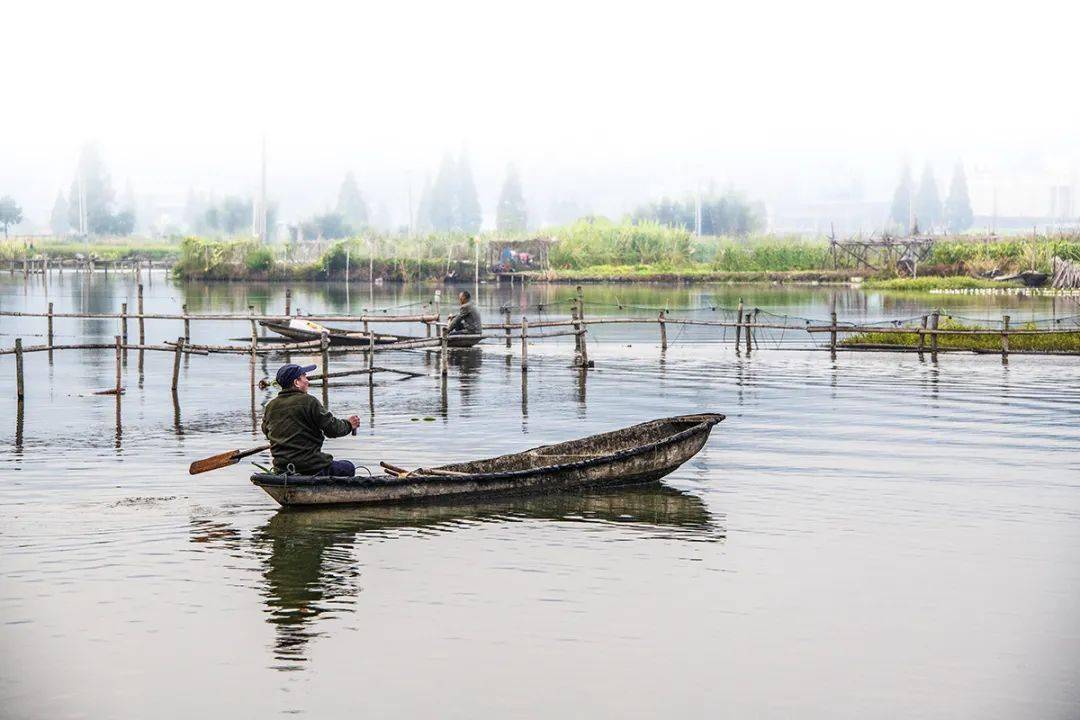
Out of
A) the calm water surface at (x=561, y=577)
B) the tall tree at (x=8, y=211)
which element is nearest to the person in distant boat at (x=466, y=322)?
the calm water surface at (x=561, y=577)

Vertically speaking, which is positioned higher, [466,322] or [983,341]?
[466,322]

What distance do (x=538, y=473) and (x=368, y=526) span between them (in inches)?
82.1

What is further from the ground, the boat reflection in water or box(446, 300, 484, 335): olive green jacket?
box(446, 300, 484, 335): olive green jacket

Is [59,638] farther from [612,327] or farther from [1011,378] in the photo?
[612,327]

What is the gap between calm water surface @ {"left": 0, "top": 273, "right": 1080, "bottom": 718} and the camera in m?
8.62

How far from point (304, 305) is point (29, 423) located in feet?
139

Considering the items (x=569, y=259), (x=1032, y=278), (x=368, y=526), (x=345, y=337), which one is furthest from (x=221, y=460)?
(x=569, y=259)

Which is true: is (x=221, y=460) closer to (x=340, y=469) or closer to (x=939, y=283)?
(x=340, y=469)

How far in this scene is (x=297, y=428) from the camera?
13.0m

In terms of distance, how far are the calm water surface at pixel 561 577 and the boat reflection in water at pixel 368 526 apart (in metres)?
0.04

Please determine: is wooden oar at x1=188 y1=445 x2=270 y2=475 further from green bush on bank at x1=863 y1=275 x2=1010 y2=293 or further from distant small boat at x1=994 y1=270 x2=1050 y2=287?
distant small boat at x1=994 y1=270 x2=1050 y2=287

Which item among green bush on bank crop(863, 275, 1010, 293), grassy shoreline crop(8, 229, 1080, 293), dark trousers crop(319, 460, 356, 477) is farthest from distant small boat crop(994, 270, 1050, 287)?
dark trousers crop(319, 460, 356, 477)

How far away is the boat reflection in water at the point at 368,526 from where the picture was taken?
1071 cm

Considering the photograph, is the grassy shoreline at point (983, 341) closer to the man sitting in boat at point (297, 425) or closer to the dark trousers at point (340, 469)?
the dark trousers at point (340, 469)
